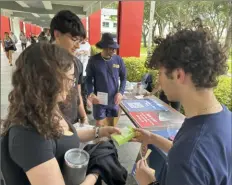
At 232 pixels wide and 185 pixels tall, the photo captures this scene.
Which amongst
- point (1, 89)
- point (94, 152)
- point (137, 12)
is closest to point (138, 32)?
point (137, 12)

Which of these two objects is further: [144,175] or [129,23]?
[129,23]

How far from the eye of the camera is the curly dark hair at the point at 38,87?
966mm

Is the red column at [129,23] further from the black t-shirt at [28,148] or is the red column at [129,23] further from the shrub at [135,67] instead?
the black t-shirt at [28,148]

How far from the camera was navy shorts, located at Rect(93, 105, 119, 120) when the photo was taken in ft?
9.73

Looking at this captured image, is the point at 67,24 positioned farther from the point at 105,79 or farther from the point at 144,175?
the point at 144,175

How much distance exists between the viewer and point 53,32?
2016 mm

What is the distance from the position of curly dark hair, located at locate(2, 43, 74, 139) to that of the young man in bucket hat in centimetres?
184

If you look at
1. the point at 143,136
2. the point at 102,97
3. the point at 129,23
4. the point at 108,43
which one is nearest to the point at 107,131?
the point at 143,136

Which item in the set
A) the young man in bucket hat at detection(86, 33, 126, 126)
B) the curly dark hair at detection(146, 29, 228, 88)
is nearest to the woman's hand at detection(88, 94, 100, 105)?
the young man in bucket hat at detection(86, 33, 126, 126)

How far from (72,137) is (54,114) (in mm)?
192

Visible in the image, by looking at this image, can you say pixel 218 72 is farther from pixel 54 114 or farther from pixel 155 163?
pixel 155 163

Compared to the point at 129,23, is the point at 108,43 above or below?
below

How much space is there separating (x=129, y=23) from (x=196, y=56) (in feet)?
17.0

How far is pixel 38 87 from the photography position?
966 millimetres
